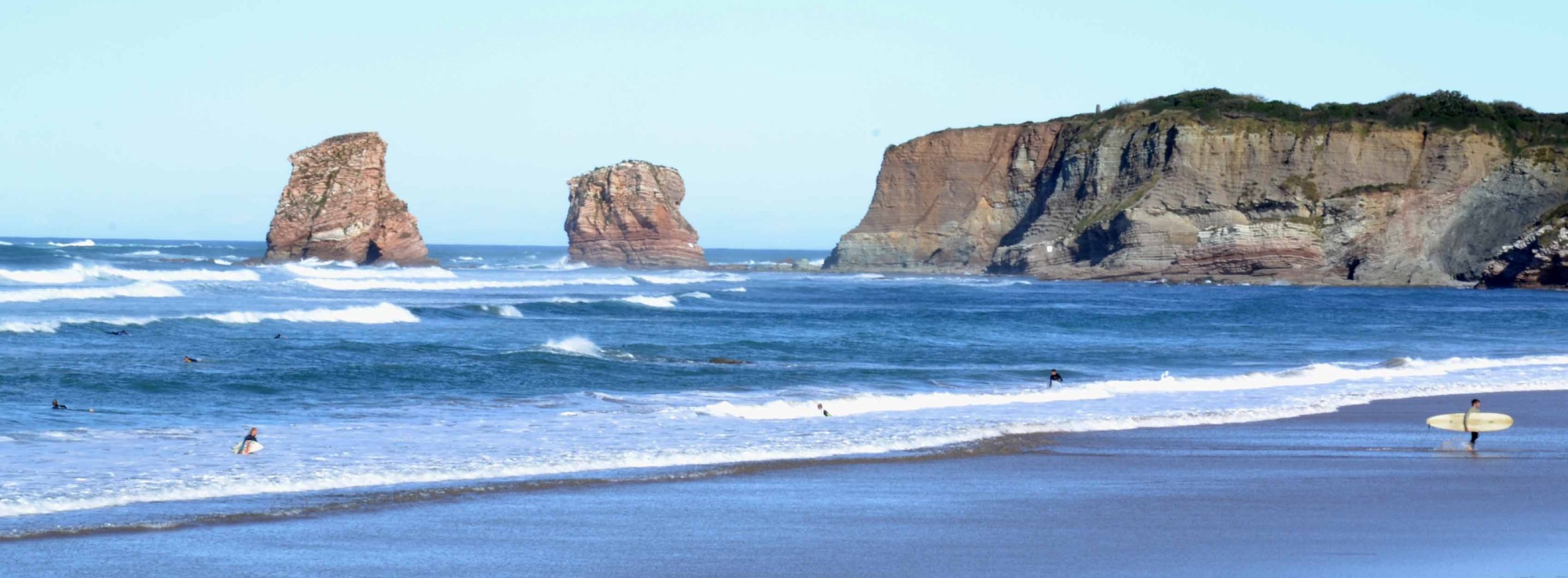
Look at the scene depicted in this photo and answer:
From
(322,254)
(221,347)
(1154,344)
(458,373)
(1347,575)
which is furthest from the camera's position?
(322,254)

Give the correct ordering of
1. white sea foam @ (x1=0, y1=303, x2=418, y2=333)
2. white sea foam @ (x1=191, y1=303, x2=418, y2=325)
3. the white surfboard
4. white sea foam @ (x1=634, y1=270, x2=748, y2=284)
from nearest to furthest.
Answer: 1. the white surfboard
2. white sea foam @ (x1=0, y1=303, x2=418, y2=333)
3. white sea foam @ (x1=191, y1=303, x2=418, y2=325)
4. white sea foam @ (x1=634, y1=270, x2=748, y2=284)

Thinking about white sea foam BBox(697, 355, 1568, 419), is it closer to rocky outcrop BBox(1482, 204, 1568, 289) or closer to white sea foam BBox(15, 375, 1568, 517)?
white sea foam BBox(15, 375, 1568, 517)

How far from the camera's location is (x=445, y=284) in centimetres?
5609

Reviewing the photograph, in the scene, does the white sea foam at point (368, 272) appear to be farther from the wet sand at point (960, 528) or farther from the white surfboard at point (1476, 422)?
the wet sand at point (960, 528)

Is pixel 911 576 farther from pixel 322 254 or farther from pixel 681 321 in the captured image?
pixel 322 254

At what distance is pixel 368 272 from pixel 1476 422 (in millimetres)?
52467

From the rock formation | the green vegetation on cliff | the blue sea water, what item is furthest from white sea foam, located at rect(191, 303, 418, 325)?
the green vegetation on cliff

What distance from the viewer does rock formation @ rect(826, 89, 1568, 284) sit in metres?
63.8

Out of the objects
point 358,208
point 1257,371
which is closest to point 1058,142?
point 358,208

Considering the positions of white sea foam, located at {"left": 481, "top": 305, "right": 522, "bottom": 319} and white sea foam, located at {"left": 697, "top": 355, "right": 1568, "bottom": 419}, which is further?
white sea foam, located at {"left": 481, "top": 305, "right": 522, "bottom": 319}

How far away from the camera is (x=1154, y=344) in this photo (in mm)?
30094

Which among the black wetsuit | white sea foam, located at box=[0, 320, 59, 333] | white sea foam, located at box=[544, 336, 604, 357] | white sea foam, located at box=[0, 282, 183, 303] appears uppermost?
white sea foam, located at box=[0, 282, 183, 303]

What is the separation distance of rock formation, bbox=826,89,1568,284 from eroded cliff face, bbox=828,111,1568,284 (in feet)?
0.27

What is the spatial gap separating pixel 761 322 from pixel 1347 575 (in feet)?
88.4
